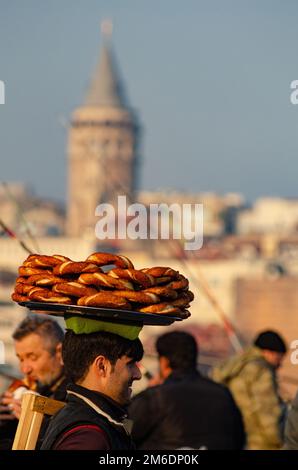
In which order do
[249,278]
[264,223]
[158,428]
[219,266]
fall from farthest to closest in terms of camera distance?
1. [264,223]
2. [219,266]
3. [249,278]
4. [158,428]

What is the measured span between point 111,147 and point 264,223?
10.8 metres

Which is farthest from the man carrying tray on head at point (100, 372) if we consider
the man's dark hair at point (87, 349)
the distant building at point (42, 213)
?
the distant building at point (42, 213)

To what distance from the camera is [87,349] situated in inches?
118

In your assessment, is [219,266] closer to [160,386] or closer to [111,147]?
[111,147]

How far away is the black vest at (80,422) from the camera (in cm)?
289

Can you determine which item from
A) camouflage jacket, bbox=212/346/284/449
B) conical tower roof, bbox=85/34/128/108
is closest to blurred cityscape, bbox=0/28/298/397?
conical tower roof, bbox=85/34/128/108

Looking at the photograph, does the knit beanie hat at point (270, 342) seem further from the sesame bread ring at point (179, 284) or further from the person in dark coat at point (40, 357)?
the sesame bread ring at point (179, 284)

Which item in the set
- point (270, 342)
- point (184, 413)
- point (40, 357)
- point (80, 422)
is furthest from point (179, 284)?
point (270, 342)

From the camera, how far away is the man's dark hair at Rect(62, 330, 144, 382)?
3.00 m

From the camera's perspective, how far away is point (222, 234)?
304ft

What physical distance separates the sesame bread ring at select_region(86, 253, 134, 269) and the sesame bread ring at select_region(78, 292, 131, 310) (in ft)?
0.33

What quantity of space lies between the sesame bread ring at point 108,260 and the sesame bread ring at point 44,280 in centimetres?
7

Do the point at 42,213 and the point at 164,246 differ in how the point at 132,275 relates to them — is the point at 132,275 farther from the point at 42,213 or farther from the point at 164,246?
the point at 42,213

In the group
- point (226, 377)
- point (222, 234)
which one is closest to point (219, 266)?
point (222, 234)
